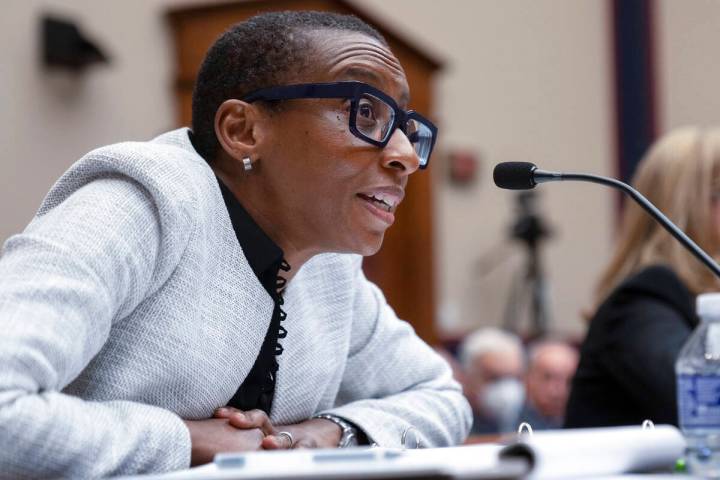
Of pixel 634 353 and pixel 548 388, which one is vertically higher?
pixel 634 353

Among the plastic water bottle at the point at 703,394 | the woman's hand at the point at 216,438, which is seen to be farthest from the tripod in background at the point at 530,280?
the woman's hand at the point at 216,438

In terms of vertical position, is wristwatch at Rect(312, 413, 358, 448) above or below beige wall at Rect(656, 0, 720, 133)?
below

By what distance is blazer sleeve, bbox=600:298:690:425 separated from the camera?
Answer: 2012mm

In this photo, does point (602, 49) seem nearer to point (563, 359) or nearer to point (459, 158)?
point (459, 158)

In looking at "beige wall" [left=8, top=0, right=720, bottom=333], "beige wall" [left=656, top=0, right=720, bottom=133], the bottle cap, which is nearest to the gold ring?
the bottle cap

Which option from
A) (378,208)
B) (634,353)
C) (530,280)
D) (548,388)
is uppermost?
(378,208)

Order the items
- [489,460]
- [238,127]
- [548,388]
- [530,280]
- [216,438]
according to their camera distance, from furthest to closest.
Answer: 1. [530,280]
2. [548,388]
3. [238,127]
4. [216,438]
5. [489,460]

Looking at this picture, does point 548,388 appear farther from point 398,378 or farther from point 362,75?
point 362,75

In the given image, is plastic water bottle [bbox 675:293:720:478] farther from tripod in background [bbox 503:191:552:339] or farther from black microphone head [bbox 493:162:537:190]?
tripod in background [bbox 503:191:552:339]

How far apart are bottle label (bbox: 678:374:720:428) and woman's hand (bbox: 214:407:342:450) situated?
480 mm

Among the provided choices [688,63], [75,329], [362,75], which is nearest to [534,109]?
[688,63]

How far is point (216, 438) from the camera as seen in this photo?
4.29ft

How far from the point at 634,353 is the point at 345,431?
0.75m

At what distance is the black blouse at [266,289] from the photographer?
149cm
